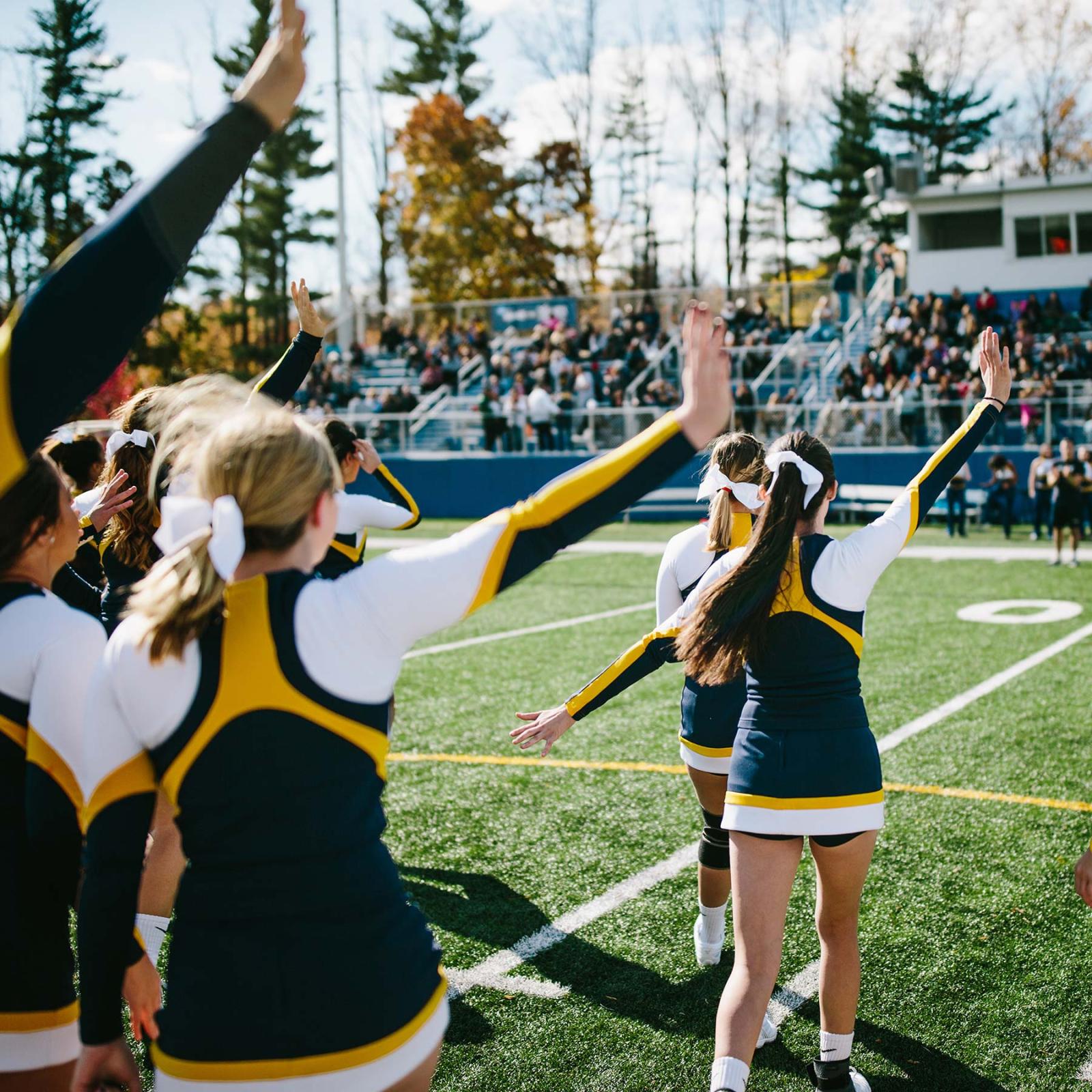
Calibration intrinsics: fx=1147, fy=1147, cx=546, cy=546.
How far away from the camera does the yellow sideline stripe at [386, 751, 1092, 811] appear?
20.7 ft

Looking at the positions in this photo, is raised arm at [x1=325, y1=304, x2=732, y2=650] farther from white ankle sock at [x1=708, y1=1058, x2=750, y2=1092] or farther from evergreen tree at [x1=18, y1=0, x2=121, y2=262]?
evergreen tree at [x1=18, y1=0, x2=121, y2=262]

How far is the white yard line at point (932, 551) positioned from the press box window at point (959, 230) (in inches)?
736

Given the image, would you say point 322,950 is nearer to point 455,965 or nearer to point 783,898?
point 783,898

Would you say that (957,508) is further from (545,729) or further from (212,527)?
(212,527)

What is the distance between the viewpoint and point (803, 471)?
3320 mm

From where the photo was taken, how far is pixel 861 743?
329cm

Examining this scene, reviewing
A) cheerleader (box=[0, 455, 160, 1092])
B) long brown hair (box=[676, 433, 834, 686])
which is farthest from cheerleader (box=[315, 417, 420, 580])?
cheerleader (box=[0, 455, 160, 1092])

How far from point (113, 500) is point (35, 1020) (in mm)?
2171

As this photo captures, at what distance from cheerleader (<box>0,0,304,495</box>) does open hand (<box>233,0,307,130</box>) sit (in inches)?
3.7

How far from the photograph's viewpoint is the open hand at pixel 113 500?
406cm

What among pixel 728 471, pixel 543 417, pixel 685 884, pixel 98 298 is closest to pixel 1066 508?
pixel 543 417

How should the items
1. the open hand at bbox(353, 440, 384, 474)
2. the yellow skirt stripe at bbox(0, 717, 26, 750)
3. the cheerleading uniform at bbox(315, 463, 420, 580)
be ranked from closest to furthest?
1. the yellow skirt stripe at bbox(0, 717, 26, 750)
2. the open hand at bbox(353, 440, 384, 474)
3. the cheerleading uniform at bbox(315, 463, 420, 580)

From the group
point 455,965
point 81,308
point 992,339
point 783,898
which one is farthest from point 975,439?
point 81,308

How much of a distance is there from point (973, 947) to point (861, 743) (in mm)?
1784
